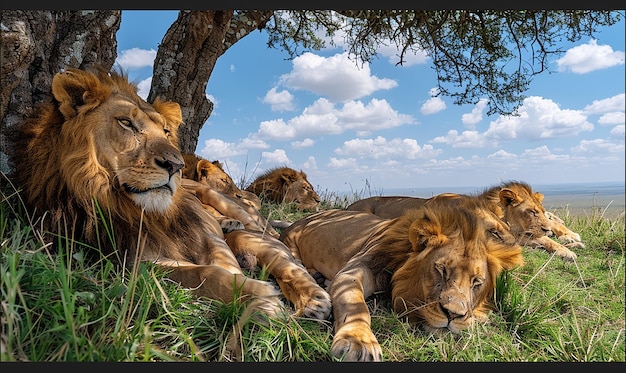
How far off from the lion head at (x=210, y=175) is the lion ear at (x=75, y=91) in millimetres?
A: 3312

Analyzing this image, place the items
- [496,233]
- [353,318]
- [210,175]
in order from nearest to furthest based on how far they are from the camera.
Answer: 1. [353,318]
2. [496,233]
3. [210,175]

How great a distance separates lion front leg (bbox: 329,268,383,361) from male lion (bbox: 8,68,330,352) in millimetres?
120

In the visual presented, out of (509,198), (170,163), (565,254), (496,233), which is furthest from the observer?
(509,198)

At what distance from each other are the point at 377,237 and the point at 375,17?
498 cm

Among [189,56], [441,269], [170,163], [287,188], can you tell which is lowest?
[441,269]

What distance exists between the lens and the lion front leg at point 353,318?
8.67ft

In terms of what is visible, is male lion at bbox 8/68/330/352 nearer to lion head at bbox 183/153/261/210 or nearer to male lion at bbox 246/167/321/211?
lion head at bbox 183/153/261/210

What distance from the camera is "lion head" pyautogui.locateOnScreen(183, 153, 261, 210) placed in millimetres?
6727

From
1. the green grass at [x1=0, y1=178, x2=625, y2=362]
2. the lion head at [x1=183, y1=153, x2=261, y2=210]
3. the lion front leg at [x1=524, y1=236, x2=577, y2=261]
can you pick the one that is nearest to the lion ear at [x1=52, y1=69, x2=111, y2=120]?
the green grass at [x1=0, y1=178, x2=625, y2=362]

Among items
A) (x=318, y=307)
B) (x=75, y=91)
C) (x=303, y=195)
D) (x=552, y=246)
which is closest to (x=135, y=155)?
(x=75, y=91)

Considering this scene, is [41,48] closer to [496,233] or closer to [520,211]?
[496,233]

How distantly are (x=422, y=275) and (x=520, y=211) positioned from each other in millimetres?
3709

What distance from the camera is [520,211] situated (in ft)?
21.4

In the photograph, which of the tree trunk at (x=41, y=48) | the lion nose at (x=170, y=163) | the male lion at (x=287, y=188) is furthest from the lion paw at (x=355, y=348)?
the male lion at (x=287, y=188)
